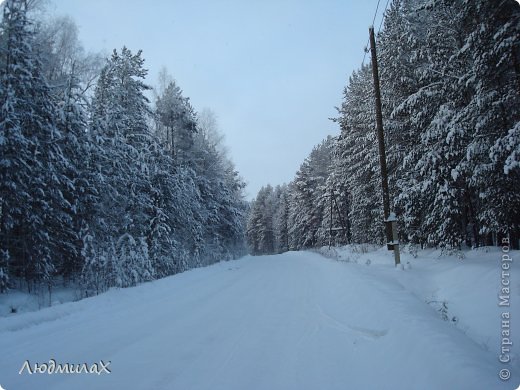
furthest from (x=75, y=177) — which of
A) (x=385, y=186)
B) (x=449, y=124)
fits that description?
(x=449, y=124)

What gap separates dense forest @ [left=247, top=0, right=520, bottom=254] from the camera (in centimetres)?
940

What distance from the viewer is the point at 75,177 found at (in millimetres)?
13680

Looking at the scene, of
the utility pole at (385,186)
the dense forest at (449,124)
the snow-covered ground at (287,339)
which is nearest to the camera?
the snow-covered ground at (287,339)

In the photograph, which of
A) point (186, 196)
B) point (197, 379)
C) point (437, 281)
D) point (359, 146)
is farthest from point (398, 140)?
point (197, 379)

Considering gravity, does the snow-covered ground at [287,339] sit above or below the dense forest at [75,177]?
below

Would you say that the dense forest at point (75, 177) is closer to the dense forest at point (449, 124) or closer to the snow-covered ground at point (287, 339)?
the snow-covered ground at point (287, 339)

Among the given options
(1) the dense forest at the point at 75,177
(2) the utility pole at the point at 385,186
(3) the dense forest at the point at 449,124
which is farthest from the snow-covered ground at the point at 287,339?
(1) the dense forest at the point at 75,177

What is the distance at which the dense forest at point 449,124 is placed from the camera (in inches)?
370

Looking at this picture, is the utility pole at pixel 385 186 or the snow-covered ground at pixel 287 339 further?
the utility pole at pixel 385 186

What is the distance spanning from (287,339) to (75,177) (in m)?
11.9

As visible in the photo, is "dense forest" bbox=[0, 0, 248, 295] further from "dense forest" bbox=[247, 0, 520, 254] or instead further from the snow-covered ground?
"dense forest" bbox=[247, 0, 520, 254]

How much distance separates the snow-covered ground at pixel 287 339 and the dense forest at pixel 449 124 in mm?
2758

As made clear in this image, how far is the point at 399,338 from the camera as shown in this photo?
459 cm

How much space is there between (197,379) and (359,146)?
79.9 feet
